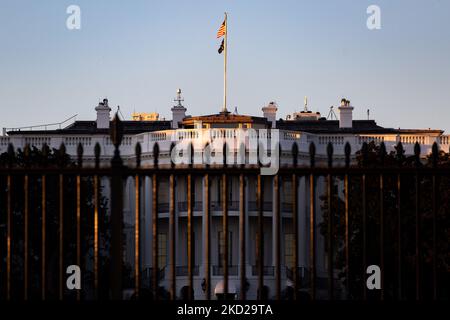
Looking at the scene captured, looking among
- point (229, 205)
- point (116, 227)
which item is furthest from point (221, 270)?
point (116, 227)

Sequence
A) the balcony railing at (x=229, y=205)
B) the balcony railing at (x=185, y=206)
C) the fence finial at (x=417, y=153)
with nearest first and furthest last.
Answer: the fence finial at (x=417, y=153) → the balcony railing at (x=185, y=206) → the balcony railing at (x=229, y=205)

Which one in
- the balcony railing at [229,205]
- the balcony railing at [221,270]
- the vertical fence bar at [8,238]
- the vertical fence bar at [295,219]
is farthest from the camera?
the balcony railing at [229,205]

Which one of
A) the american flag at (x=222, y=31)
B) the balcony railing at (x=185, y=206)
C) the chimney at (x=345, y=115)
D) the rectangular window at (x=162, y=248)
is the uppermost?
the american flag at (x=222, y=31)

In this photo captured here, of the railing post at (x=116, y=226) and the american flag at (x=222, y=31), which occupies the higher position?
the american flag at (x=222, y=31)

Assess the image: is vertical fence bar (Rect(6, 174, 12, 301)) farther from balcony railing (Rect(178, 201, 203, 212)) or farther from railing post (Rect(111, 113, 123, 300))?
balcony railing (Rect(178, 201, 203, 212))

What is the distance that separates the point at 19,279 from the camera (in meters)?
54.9

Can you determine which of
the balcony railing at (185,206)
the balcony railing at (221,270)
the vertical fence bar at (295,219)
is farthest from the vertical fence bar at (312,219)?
the balcony railing at (185,206)

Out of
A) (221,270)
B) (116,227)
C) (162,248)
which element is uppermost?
(116,227)

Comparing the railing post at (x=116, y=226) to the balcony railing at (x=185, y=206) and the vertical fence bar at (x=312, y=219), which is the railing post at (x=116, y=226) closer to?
the vertical fence bar at (x=312, y=219)

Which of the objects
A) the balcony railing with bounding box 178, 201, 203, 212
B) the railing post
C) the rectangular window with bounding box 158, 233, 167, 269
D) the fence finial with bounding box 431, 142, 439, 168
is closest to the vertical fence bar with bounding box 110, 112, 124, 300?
the railing post

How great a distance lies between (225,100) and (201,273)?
1333 centimetres

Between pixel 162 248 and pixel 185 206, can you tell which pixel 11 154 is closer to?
pixel 185 206

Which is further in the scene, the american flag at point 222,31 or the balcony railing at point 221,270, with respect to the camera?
the american flag at point 222,31

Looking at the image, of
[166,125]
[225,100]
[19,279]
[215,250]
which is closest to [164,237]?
[215,250]
